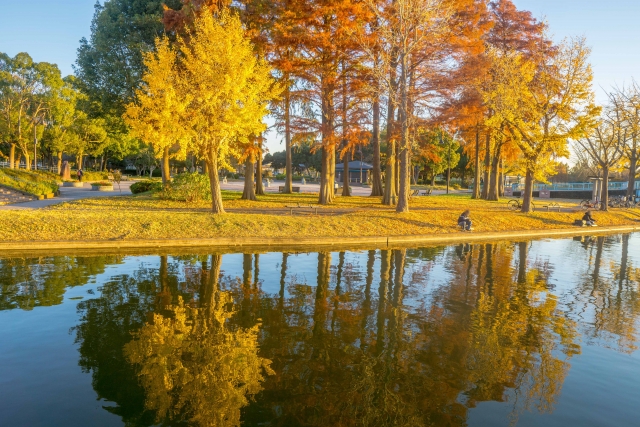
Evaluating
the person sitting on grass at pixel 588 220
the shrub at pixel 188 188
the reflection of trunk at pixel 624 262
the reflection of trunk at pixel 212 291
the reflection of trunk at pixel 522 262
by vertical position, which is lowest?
the reflection of trunk at pixel 624 262

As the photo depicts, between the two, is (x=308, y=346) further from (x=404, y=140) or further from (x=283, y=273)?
(x=404, y=140)

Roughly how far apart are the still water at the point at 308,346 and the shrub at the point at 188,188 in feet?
43.8

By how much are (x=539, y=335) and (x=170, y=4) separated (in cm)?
3059

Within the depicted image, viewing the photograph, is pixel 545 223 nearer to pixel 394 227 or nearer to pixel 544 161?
pixel 544 161

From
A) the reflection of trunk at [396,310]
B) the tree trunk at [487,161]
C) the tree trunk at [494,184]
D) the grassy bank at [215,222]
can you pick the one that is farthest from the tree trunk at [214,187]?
the tree trunk at [494,184]

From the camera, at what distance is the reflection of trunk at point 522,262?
42.9ft

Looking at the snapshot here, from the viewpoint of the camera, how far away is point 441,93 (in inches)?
1032

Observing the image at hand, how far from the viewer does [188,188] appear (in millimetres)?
26547

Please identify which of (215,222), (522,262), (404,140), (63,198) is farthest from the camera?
(63,198)

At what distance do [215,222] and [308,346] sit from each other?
1210cm

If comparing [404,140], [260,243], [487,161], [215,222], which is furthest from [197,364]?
[487,161]

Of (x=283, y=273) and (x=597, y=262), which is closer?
(x=283, y=273)

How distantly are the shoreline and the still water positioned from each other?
2073mm

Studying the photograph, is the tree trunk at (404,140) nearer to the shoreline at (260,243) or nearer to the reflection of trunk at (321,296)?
the shoreline at (260,243)
